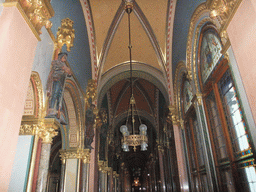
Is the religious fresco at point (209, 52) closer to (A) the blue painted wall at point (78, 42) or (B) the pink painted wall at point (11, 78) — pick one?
(A) the blue painted wall at point (78, 42)

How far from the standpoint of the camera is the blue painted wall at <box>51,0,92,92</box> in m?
5.52

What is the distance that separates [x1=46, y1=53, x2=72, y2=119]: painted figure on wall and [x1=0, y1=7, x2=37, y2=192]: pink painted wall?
58.3 inches

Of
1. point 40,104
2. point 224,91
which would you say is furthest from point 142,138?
point 40,104

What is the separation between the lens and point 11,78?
2.45 m

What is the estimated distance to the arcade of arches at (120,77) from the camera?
8.48 feet

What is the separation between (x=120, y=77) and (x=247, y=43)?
8501 millimetres

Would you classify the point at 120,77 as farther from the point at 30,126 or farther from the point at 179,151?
the point at 30,126

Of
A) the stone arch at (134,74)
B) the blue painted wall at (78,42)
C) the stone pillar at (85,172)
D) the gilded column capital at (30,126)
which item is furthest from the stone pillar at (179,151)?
the gilded column capital at (30,126)

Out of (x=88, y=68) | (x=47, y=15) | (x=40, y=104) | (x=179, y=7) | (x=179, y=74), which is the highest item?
(x=179, y=7)

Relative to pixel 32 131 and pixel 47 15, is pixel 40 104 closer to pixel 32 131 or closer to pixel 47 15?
pixel 32 131

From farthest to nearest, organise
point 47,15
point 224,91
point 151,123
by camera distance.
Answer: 1. point 151,123
2. point 224,91
3. point 47,15

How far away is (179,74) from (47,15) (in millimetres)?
5516

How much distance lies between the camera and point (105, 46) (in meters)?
9.16

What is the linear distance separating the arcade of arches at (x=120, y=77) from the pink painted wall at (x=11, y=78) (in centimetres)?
1
